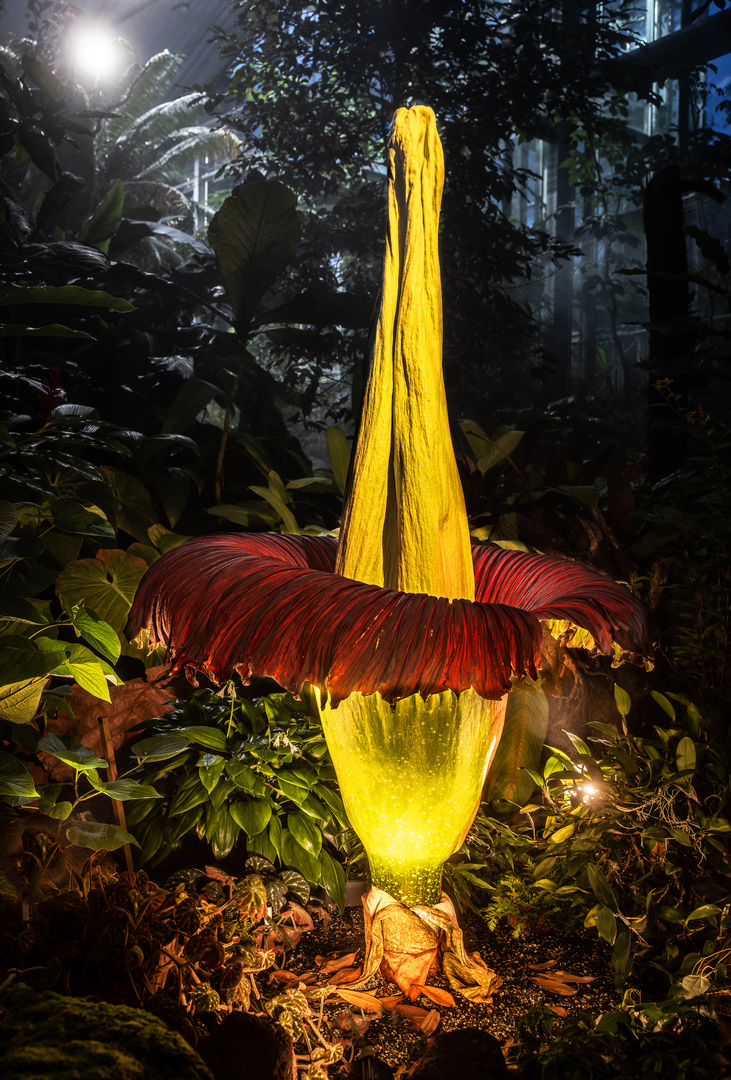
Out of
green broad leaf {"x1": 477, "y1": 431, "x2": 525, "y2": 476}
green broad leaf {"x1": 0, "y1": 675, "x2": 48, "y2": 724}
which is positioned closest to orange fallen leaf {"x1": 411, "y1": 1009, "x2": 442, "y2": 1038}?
green broad leaf {"x1": 0, "y1": 675, "x2": 48, "y2": 724}

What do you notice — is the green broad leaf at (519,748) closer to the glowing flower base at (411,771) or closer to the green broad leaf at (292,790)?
the green broad leaf at (292,790)

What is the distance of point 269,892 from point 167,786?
0.80ft

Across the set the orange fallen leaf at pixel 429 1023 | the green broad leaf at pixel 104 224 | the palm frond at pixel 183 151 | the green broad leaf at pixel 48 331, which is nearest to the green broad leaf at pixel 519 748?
the orange fallen leaf at pixel 429 1023

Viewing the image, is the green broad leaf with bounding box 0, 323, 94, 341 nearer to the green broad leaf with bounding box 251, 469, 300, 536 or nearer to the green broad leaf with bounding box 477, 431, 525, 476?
the green broad leaf with bounding box 251, 469, 300, 536

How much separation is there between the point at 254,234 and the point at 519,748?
160 cm

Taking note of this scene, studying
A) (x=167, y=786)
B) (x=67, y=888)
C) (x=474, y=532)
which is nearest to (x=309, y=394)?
(x=474, y=532)

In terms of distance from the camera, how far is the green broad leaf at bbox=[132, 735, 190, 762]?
2.91ft

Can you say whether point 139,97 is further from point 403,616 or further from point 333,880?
point 403,616

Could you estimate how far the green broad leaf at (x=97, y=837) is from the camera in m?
0.75

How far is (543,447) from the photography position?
4.02 meters

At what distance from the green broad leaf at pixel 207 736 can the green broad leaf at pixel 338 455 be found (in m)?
0.66

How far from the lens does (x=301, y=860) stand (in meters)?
1.01

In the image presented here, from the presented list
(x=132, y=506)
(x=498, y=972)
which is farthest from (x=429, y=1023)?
(x=132, y=506)

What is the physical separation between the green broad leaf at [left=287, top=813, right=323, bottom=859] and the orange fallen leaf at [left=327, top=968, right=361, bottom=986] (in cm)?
19
